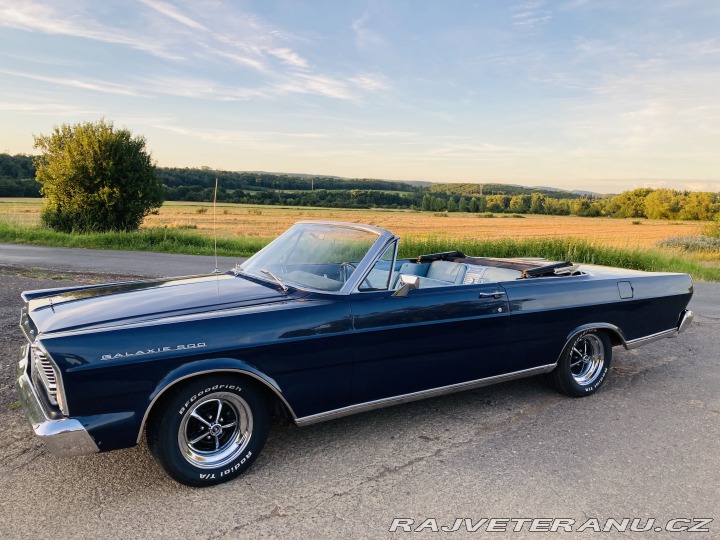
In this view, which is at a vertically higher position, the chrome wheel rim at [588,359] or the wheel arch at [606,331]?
the wheel arch at [606,331]

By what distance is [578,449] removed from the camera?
140 inches

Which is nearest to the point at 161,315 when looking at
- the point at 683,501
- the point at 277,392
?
the point at 277,392

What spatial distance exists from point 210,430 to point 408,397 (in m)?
1.32

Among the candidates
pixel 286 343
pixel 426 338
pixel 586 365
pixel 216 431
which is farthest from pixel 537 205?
pixel 216 431

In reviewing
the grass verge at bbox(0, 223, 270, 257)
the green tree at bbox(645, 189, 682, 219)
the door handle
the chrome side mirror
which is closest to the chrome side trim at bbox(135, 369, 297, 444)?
the chrome side mirror

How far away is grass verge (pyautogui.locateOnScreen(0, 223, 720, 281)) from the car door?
461 inches

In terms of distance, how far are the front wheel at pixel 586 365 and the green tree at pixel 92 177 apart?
23320 millimetres

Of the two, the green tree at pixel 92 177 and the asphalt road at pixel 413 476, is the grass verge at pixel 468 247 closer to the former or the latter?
the green tree at pixel 92 177

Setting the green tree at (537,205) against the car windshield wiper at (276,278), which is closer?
the car windshield wiper at (276,278)

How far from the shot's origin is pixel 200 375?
2926 millimetres

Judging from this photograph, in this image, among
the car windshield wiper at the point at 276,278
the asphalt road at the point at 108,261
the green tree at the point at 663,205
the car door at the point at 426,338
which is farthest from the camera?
the green tree at the point at 663,205

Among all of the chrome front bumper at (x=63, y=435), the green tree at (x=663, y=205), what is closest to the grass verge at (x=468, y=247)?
the chrome front bumper at (x=63, y=435)

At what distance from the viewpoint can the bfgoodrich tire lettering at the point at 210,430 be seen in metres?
2.85

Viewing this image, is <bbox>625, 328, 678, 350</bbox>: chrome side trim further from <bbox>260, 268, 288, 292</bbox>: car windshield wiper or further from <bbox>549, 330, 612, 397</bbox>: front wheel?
<bbox>260, 268, 288, 292</bbox>: car windshield wiper
